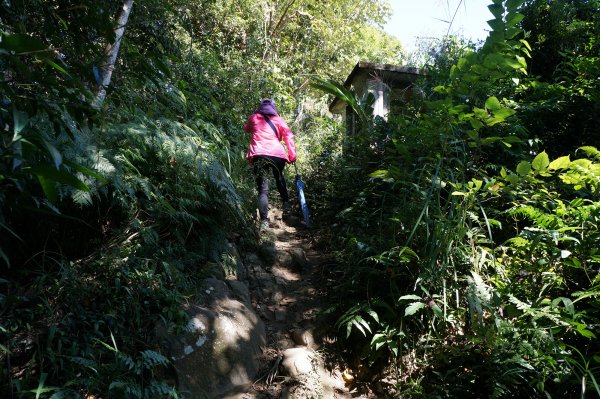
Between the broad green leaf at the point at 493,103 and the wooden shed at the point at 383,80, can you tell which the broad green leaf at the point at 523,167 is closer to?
the broad green leaf at the point at 493,103

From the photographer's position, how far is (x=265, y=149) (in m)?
6.01

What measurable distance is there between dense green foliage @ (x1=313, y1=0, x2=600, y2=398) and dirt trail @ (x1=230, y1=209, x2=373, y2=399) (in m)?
0.32

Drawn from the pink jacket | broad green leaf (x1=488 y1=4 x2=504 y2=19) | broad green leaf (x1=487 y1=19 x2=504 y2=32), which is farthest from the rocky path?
broad green leaf (x1=488 y1=4 x2=504 y2=19)

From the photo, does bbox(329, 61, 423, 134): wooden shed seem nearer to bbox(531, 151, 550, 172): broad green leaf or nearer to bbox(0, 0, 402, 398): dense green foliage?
bbox(0, 0, 402, 398): dense green foliage

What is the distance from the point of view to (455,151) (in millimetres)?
4090

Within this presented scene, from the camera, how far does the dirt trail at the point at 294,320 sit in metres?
3.43

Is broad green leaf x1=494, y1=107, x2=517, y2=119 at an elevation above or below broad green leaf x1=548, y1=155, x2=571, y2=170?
above

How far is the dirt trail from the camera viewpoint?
3.43 m

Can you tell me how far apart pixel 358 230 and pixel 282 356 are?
1818 millimetres

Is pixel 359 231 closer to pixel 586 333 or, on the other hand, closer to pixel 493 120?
pixel 493 120

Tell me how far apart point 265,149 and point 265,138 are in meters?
0.17

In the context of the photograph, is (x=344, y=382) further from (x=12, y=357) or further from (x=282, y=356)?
(x=12, y=357)

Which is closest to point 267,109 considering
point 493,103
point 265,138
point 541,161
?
point 265,138

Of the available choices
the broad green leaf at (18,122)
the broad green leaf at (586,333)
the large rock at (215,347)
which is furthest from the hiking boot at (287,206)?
the broad green leaf at (18,122)
